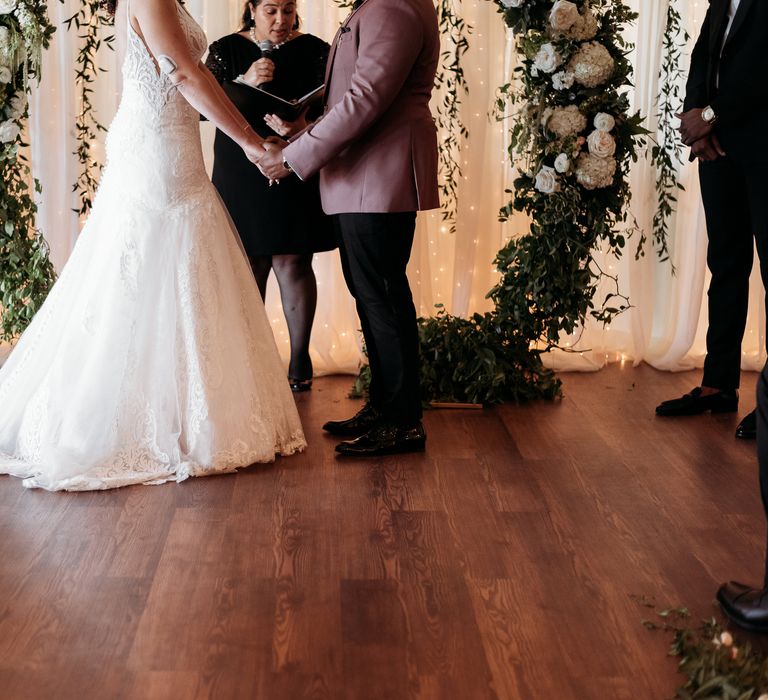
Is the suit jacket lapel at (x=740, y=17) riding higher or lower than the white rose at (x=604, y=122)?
higher

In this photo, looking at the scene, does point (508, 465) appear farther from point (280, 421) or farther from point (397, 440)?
point (280, 421)

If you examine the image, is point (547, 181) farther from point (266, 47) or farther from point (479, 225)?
point (266, 47)

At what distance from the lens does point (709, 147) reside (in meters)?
3.66

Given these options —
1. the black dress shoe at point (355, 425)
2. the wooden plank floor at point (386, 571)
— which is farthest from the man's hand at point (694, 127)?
the black dress shoe at point (355, 425)

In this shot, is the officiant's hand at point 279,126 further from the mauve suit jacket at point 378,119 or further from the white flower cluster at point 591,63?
the white flower cluster at point 591,63

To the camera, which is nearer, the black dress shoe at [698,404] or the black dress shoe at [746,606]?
the black dress shoe at [746,606]

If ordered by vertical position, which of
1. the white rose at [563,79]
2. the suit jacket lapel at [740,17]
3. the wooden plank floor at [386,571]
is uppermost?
the suit jacket lapel at [740,17]

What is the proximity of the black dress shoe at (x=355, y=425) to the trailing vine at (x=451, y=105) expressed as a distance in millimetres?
1246

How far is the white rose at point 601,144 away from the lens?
3.79 metres

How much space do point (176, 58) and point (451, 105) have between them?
1.73 metres

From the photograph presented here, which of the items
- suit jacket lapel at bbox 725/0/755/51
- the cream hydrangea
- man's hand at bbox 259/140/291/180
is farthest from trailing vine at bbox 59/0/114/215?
suit jacket lapel at bbox 725/0/755/51

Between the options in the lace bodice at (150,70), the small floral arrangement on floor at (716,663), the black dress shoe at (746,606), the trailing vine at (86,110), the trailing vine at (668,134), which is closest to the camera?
the small floral arrangement on floor at (716,663)

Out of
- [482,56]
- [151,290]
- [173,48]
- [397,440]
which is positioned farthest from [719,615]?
[482,56]

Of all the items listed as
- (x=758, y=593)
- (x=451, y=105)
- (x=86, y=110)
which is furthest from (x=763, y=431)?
(x=86, y=110)
